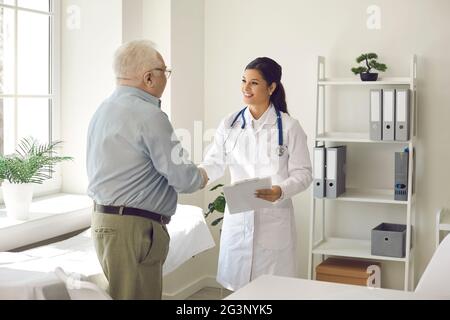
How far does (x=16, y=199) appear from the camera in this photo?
304cm

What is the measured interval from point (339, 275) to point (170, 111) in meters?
1.37

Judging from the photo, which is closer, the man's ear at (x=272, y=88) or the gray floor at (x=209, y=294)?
the man's ear at (x=272, y=88)

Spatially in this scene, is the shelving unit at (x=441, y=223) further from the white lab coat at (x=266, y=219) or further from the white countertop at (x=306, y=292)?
the white countertop at (x=306, y=292)

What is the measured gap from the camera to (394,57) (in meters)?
3.91

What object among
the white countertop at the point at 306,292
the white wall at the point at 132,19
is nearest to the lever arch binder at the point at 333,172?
the white wall at the point at 132,19

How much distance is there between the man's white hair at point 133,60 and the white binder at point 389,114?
1.75 m

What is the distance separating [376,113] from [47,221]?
1.85m

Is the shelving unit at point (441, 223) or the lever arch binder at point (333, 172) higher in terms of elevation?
the lever arch binder at point (333, 172)

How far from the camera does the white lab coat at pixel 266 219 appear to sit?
2891 millimetres

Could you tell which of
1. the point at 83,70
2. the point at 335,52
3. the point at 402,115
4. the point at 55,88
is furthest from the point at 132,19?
the point at 402,115

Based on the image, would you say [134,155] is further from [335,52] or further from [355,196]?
[335,52]

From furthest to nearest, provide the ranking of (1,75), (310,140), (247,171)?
(310,140)
(1,75)
(247,171)
